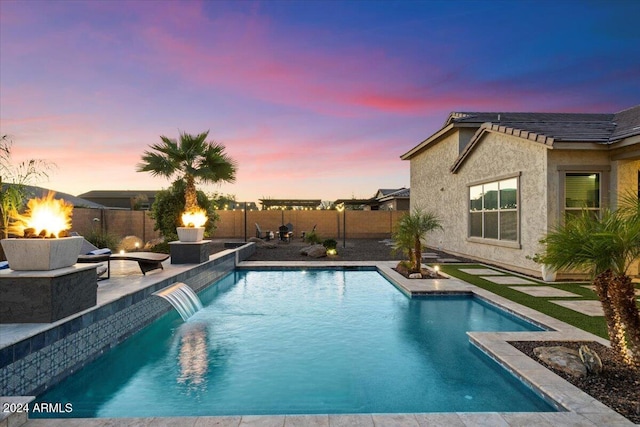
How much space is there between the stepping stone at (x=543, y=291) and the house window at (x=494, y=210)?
254cm

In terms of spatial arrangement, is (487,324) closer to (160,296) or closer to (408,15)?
(160,296)

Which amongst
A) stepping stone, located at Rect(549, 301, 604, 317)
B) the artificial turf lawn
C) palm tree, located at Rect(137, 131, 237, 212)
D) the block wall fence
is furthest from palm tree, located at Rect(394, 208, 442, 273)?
the block wall fence

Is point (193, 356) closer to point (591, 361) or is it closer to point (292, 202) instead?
point (591, 361)

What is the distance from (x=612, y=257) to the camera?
142 inches

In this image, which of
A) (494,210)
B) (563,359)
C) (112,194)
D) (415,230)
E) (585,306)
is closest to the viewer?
(563,359)

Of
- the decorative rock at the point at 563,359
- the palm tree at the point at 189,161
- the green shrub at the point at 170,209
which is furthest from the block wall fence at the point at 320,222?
the decorative rock at the point at 563,359

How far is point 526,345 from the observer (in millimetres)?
4797

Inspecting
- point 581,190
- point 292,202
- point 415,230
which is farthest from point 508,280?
point 292,202

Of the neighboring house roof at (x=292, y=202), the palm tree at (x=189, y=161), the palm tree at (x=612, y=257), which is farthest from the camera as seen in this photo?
the neighboring house roof at (x=292, y=202)

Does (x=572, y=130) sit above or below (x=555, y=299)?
above

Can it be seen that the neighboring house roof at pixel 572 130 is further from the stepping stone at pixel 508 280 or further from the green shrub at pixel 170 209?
the green shrub at pixel 170 209

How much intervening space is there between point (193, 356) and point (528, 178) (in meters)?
10.1

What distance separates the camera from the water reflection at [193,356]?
14.6 feet

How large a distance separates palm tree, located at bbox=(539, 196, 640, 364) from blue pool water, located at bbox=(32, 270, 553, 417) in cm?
123
